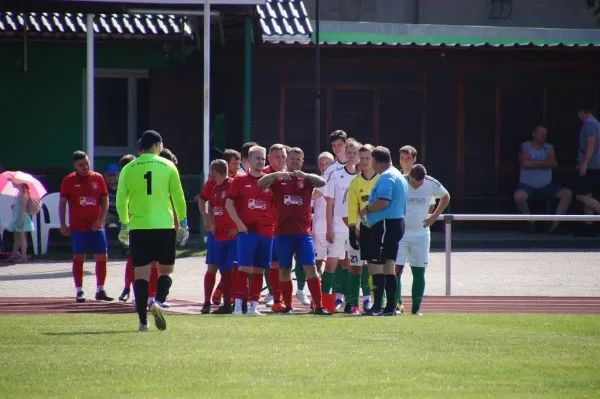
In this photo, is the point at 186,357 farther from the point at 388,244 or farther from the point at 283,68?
the point at 283,68

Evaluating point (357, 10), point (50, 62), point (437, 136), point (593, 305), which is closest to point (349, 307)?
point (593, 305)

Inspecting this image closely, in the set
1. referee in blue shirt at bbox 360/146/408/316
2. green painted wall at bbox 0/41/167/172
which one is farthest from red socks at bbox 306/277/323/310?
green painted wall at bbox 0/41/167/172

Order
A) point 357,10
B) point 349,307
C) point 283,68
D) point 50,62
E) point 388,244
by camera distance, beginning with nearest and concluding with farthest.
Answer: point 388,244 → point 349,307 → point 283,68 → point 50,62 → point 357,10

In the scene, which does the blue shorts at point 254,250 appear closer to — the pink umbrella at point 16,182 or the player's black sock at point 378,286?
the player's black sock at point 378,286

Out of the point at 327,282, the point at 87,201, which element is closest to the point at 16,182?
the point at 87,201

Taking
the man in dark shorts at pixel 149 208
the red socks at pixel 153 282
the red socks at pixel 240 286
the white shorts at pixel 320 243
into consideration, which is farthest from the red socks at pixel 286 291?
the man in dark shorts at pixel 149 208

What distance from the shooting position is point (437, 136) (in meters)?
24.1

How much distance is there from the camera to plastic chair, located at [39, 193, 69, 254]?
2102 cm

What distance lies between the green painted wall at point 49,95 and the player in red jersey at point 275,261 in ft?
35.7

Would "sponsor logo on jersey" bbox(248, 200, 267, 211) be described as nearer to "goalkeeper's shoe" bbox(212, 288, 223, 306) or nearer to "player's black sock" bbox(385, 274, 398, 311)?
"player's black sock" bbox(385, 274, 398, 311)

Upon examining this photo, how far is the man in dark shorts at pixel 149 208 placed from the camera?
11977 mm

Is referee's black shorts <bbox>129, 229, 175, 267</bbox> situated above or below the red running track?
above

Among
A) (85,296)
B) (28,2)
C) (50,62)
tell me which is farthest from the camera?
(50,62)

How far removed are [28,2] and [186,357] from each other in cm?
1140
